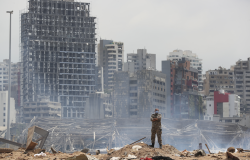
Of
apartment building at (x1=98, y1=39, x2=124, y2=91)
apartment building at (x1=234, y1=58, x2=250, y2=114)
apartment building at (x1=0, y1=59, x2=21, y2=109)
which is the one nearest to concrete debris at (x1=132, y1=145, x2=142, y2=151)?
apartment building at (x1=0, y1=59, x2=21, y2=109)

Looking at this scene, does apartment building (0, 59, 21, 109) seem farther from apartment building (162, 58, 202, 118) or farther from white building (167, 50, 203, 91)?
white building (167, 50, 203, 91)

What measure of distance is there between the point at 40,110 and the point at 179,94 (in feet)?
182

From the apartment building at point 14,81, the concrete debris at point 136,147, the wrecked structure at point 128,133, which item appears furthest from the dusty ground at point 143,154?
the apartment building at point 14,81

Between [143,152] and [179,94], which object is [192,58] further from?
[143,152]

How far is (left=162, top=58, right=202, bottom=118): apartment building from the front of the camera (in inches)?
5679

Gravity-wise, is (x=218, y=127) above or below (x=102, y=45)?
below

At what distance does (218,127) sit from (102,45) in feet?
227

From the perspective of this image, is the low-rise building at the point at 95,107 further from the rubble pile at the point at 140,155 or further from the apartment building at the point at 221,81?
the rubble pile at the point at 140,155

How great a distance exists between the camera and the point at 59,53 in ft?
435

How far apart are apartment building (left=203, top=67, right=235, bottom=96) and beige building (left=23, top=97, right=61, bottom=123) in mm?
66198

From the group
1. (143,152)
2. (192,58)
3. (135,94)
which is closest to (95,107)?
(135,94)

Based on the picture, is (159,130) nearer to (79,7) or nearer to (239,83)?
(79,7)

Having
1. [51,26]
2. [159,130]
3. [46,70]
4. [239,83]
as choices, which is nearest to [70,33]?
[51,26]

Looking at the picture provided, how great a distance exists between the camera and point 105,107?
133875mm
